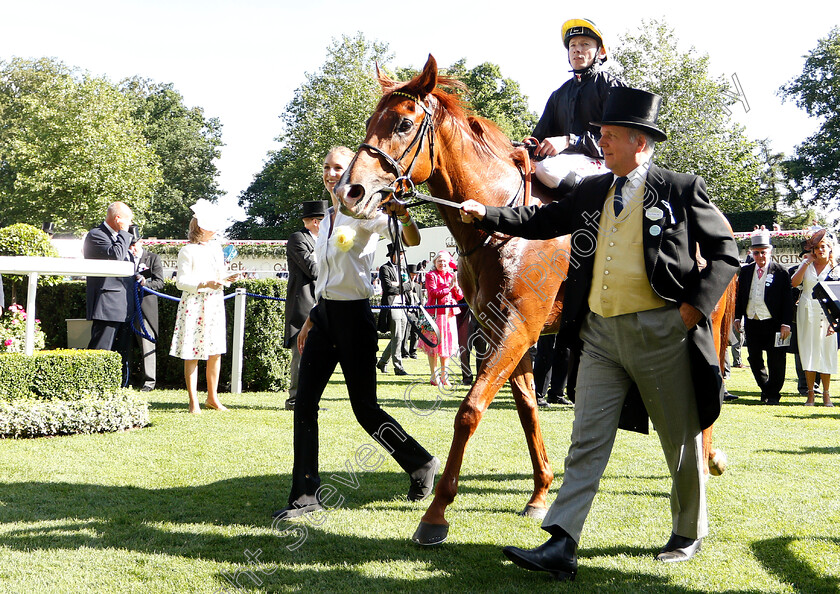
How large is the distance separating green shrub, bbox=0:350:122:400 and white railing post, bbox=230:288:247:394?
252 cm

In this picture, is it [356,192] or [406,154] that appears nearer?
[356,192]

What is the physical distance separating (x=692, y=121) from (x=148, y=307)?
68.2 feet

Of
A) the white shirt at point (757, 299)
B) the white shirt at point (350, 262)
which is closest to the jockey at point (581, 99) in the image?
the white shirt at point (350, 262)

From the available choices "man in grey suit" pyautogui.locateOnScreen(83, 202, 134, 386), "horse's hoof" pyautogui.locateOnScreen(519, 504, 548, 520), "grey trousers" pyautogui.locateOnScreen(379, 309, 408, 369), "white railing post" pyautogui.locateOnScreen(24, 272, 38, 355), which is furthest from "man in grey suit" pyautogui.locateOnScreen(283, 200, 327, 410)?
"grey trousers" pyautogui.locateOnScreen(379, 309, 408, 369)

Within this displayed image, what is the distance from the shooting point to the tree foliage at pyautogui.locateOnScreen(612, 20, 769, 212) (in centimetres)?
2447

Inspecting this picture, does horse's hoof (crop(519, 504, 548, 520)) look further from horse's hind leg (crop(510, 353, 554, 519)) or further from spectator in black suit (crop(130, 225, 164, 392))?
spectator in black suit (crop(130, 225, 164, 392))

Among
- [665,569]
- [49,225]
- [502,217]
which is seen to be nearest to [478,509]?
[665,569]

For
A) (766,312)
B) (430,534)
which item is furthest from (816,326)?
(430,534)

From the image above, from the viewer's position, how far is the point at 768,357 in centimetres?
1112

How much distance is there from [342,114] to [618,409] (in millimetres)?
39789

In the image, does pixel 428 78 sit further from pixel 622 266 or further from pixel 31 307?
pixel 31 307

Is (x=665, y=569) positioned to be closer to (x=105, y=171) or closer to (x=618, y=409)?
(x=618, y=409)

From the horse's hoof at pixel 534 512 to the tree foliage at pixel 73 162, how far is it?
127 feet

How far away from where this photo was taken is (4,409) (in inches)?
266
